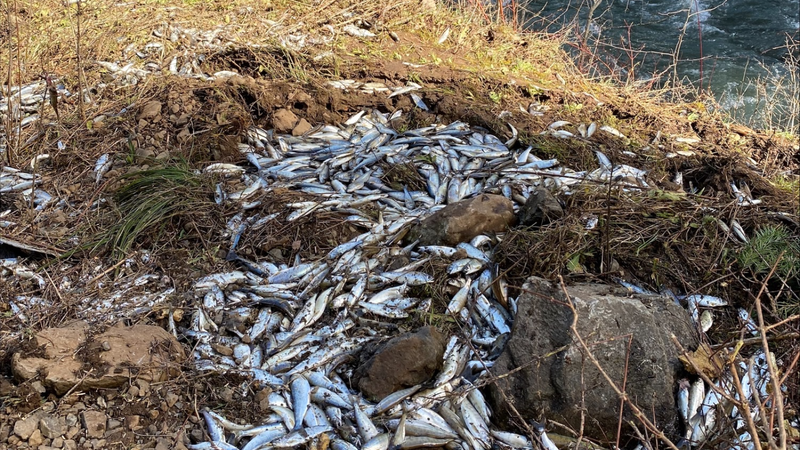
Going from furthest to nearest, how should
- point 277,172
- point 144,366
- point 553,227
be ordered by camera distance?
point 277,172
point 553,227
point 144,366

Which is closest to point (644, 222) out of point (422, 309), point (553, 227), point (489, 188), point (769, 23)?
point (553, 227)

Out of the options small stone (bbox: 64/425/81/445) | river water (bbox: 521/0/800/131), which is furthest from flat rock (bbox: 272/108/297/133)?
river water (bbox: 521/0/800/131)

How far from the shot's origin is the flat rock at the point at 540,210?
10.7 feet

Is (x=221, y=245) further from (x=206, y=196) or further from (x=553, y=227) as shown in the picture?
(x=553, y=227)

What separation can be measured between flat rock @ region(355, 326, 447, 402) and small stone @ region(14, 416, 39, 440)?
46.9 inches

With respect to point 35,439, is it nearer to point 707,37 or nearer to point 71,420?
point 71,420

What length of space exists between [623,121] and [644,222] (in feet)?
6.12

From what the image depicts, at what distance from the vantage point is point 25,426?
2.32m

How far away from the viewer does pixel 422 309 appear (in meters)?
3.03

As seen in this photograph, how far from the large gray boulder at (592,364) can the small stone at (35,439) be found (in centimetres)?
167

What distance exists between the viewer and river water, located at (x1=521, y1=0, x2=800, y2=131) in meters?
7.31

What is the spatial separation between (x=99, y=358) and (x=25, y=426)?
0.33m

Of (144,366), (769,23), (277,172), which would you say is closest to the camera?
(144,366)

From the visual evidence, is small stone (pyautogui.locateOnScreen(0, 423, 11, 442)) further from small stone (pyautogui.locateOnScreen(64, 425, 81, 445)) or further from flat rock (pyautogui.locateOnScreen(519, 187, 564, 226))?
flat rock (pyautogui.locateOnScreen(519, 187, 564, 226))
